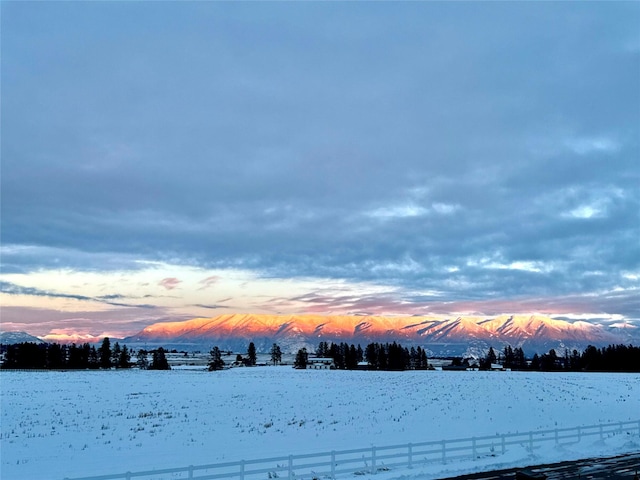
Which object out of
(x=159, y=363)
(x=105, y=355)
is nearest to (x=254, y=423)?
(x=159, y=363)

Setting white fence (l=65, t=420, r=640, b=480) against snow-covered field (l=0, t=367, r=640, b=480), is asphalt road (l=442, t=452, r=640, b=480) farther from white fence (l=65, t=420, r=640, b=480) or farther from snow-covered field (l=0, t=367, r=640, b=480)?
white fence (l=65, t=420, r=640, b=480)

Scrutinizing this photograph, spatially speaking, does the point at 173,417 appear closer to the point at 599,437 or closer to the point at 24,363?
the point at 599,437

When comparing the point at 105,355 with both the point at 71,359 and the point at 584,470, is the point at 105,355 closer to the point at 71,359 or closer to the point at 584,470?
the point at 71,359

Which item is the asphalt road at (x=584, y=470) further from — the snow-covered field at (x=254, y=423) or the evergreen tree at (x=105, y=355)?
the evergreen tree at (x=105, y=355)

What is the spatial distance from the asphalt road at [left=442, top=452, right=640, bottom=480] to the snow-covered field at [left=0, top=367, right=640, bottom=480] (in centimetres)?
134

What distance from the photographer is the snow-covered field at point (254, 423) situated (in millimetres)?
25484

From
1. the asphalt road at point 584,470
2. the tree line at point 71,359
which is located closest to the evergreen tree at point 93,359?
the tree line at point 71,359

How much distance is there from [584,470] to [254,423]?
22225 millimetres

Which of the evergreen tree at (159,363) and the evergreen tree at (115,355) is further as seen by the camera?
the evergreen tree at (115,355)

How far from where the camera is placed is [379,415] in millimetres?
40000

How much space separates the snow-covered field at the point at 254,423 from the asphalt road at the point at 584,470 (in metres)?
1.34

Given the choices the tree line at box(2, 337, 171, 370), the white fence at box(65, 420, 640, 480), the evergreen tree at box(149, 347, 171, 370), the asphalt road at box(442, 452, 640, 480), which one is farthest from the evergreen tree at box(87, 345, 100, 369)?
the asphalt road at box(442, 452, 640, 480)

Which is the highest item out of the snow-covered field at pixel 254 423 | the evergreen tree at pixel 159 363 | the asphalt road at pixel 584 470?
the asphalt road at pixel 584 470

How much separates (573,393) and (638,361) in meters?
94.7
